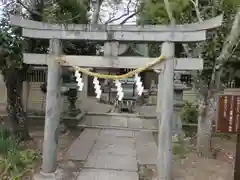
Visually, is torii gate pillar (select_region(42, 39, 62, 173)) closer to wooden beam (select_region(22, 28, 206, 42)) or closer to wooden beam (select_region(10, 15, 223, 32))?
wooden beam (select_region(22, 28, 206, 42))

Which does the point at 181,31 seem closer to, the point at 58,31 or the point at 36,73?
the point at 58,31

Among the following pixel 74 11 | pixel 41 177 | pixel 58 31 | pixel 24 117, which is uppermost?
pixel 74 11

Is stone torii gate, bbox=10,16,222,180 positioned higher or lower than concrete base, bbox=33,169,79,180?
higher

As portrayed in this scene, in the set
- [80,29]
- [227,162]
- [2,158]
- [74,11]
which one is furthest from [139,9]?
[2,158]

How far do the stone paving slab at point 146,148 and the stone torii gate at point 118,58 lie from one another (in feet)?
4.58

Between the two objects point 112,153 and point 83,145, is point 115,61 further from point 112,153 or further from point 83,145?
point 83,145

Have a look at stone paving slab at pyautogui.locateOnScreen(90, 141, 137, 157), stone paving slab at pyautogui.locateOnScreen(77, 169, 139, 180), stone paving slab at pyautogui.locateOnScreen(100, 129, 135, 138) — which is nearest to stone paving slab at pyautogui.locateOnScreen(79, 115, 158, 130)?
stone paving slab at pyautogui.locateOnScreen(100, 129, 135, 138)

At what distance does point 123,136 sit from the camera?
890cm

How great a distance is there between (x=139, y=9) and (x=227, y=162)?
4.37 m

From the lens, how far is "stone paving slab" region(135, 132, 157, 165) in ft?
21.7

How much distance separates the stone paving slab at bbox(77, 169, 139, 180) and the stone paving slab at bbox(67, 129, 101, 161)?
807mm

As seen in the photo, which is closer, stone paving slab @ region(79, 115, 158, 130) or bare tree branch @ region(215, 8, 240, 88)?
bare tree branch @ region(215, 8, 240, 88)

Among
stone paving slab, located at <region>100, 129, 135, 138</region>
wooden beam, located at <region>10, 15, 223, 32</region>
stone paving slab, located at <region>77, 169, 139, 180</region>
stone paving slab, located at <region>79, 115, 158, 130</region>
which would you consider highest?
wooden beam, located at <region>10, 15, 223, 32</region>

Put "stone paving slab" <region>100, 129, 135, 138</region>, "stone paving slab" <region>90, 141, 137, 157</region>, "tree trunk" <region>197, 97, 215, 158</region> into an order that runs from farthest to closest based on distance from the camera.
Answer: "stone paving slab" <region>100, 129, 135, 138</region>
"stone paving slab" <region>90, 141, 137, 157</region>
"tree trunk" <region>197, 97, 215, 158</region>
